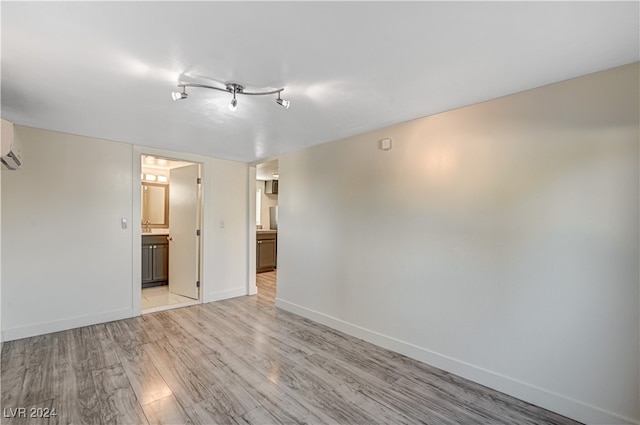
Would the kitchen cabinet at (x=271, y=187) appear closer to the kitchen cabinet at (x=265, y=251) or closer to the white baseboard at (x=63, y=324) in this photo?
the kitchen cabinet at (x=265, y=251)

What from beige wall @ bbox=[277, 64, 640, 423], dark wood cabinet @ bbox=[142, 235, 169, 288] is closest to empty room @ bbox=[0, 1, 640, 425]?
beige wall @ bbox=[277, 64, 640, 423]

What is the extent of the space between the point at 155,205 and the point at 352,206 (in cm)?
454

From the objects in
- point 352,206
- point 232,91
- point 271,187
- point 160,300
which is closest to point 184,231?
point 160,300

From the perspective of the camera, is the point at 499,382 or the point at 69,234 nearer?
the point at 499,382

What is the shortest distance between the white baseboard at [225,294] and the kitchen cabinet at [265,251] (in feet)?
6.02

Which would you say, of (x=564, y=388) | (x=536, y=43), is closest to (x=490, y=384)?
(x=564, y=388)

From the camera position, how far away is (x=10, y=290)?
9.46 ft

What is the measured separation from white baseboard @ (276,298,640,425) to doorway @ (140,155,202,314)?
253cm

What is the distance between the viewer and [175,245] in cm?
466

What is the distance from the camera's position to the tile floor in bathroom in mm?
4012

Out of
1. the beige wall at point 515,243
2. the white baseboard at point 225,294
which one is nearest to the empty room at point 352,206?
the beige wall at point 515,243

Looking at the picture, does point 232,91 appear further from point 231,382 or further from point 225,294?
point 225,294

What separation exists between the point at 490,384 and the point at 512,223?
49.0 inches

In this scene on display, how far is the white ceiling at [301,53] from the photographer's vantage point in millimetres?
1283
